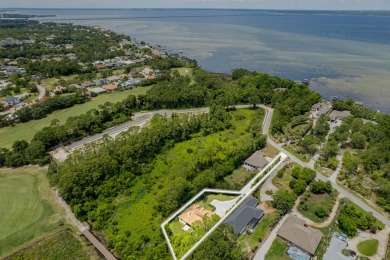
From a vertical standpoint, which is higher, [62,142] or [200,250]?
[200,250]

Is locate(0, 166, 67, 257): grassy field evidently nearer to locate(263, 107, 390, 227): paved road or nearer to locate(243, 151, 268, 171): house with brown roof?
locate(243, 151, 268, 171): house with brown roof

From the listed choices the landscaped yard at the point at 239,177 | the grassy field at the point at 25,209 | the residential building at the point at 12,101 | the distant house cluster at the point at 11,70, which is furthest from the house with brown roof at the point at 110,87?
the landscaped yard at the point at 239,177

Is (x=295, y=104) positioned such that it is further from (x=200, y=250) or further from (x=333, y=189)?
(x=200, y=250)

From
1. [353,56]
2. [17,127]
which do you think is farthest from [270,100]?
[353,56]

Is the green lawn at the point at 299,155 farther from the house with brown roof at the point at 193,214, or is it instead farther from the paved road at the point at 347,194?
the house with brown roof at the point at 193,214

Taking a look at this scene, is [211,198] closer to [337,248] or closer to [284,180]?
[284,180]

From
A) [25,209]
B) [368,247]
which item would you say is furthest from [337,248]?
[25,209]

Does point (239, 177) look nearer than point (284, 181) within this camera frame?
No
